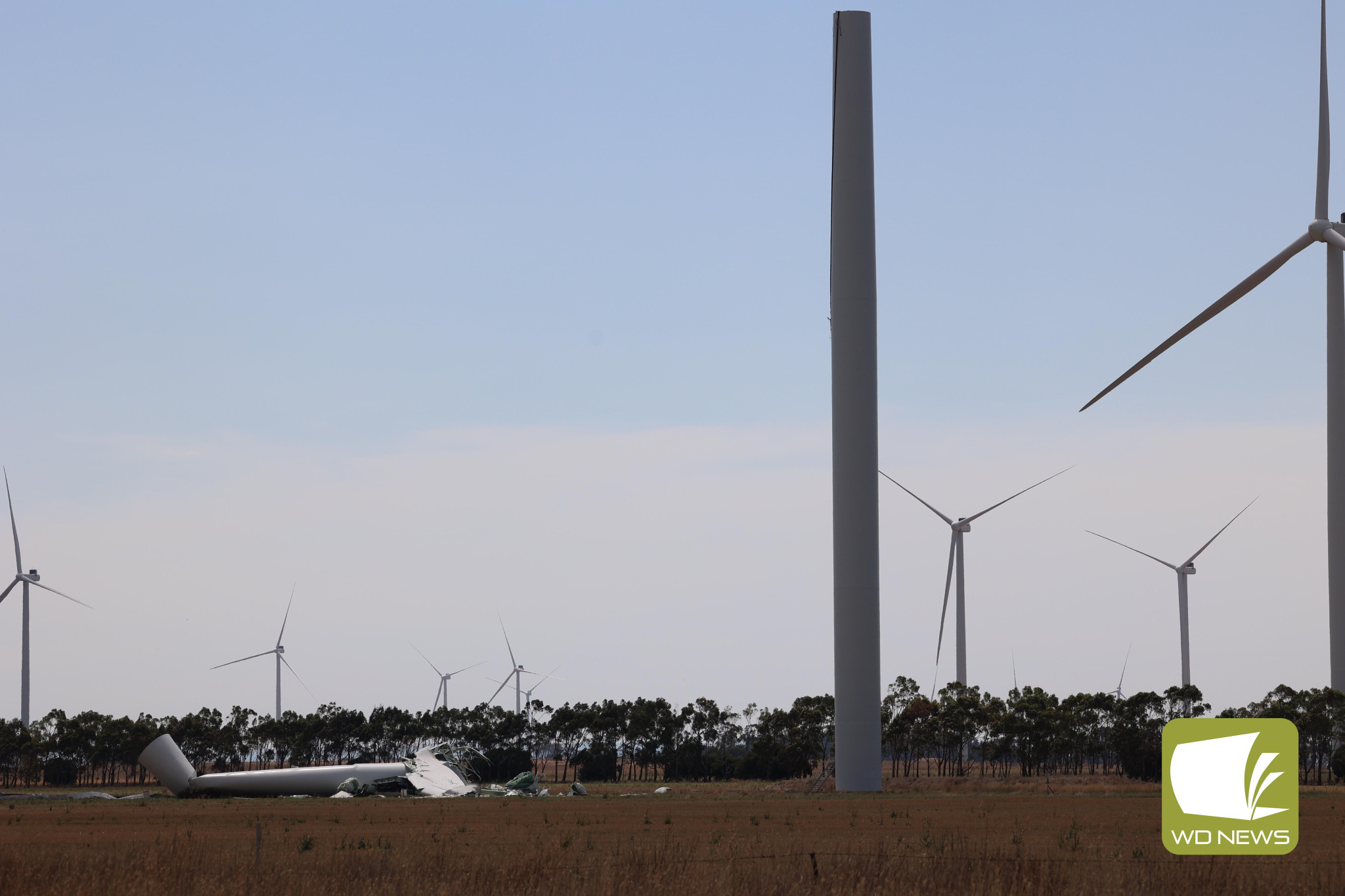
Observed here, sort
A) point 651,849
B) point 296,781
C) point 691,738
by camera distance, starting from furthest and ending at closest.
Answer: point 691,738
point 296,781
point 651,849

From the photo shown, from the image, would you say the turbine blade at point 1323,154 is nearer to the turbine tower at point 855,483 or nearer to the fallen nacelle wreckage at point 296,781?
the turbine tower at point 855,483

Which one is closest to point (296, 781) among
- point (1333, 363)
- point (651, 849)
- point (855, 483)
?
point (855, 483)

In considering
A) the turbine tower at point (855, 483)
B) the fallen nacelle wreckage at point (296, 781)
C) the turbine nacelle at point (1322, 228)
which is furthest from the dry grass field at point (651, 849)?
the turbine nacelle at point (1322, 228)

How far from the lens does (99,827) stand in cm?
4459

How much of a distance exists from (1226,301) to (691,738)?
7011cm

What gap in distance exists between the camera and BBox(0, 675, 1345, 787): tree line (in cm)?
9562

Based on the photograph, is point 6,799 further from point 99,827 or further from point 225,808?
point 99,827

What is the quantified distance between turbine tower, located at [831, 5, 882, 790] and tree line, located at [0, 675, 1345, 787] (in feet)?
84.8

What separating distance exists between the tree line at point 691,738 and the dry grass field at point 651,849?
31310 mm

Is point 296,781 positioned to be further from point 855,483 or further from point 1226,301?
point 1226,301

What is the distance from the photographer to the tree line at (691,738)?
314ft

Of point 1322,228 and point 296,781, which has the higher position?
point 1322,228

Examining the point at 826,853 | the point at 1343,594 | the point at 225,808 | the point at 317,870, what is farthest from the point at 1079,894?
the point at 1343,594

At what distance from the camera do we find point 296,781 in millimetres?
72562
